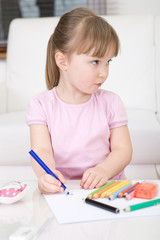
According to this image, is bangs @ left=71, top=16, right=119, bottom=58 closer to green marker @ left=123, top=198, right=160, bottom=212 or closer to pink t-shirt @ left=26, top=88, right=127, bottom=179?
pink t-shirt @ left=26, top=88, right=127, bottom=179

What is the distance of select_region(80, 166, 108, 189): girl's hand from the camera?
2.95ft

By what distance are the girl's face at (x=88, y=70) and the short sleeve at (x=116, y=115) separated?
0.42ft

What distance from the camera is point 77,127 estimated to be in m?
1.20

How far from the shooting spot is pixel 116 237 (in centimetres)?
65

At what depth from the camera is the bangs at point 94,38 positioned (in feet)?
3.44

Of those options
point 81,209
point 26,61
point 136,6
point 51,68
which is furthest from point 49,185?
point 136,6

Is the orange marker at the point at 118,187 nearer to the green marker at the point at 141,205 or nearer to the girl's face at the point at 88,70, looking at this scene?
the green marker at the point at 141,205

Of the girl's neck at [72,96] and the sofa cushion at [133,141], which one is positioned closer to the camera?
the girl's neck at [72,96]

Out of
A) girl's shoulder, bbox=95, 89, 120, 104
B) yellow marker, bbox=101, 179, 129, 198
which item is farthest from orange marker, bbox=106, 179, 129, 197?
girl's shoulder, bbox=95, 89, 120, 104

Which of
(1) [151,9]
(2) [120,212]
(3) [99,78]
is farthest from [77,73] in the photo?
(1) [151,9]

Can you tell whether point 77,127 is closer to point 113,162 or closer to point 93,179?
point 113,162

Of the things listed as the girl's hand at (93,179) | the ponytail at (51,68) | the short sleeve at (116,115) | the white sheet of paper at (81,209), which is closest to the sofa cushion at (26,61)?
the ponytail at (51,68)

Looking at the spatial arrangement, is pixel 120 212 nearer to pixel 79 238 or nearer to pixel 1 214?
pixel 79 238

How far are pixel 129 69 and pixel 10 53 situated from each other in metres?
0.72
